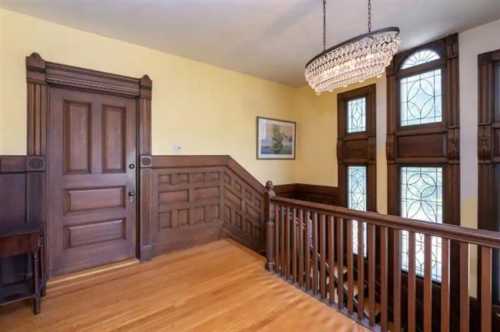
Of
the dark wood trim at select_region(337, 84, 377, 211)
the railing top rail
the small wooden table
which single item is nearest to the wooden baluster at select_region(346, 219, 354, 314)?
the railing top rail

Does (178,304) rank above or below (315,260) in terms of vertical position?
below

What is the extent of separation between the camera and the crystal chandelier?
165 cm

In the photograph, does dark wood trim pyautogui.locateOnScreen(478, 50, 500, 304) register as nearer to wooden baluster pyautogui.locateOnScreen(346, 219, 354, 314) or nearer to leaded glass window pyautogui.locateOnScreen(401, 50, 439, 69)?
leaded glass window pyautogui.locateOnScreen(401, 50, 439, 69)

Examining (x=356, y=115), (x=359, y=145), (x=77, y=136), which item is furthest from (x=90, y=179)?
(x=356, y=115)

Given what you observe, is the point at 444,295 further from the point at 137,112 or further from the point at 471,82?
the point at 137,112

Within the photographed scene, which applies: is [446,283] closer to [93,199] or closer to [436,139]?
[436,139]

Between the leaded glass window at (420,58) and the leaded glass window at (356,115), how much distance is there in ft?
2.33

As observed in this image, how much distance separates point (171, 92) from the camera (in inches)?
129

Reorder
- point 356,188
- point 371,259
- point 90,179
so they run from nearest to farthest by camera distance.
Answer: point 371,259 → point 90,179 → point 356,188

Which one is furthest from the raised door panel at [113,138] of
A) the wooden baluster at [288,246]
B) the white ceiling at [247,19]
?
the wooden baluster at [288,246]

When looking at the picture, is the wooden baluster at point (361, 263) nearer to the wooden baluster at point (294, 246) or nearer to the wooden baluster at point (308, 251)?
the wooden baluster at point (308, 251)

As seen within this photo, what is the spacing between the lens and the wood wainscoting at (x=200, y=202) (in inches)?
125

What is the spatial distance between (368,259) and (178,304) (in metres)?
1.62

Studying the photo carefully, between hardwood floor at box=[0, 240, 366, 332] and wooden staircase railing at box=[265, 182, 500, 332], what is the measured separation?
6.8 inches
